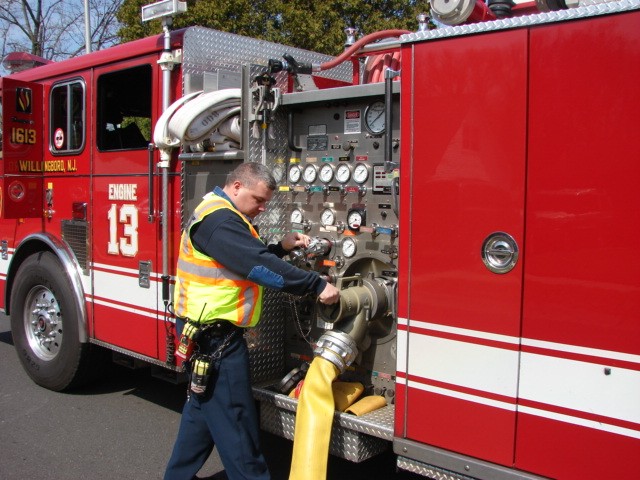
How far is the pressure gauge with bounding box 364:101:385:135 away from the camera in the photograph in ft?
12.6

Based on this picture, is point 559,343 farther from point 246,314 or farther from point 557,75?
point 246,314

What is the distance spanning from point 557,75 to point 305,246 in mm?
1798

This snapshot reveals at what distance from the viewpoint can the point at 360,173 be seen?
3939 millimetres

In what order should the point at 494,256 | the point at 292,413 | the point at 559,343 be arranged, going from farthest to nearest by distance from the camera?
1. the point at 292,413
2. the point at 494,256
3. the point at 559,343

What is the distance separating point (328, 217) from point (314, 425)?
1319 millimetres

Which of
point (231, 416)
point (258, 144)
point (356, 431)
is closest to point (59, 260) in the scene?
point (258, 144)

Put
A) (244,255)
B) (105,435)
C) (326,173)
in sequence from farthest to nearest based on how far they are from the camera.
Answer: (105,435) → (326,173) → (244,255)

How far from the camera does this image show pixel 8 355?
7.18 m

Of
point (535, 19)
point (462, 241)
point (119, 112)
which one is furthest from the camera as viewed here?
point (119, 112)

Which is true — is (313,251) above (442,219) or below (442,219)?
below

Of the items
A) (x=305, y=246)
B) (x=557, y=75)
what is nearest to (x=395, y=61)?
(x=305, y=246)

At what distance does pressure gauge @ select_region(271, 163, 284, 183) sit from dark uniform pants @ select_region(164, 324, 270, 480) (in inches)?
47.3

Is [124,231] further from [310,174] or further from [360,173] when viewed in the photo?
[360,173]

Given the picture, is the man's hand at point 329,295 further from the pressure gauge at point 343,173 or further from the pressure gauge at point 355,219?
the pressure gauge at point 343,173
